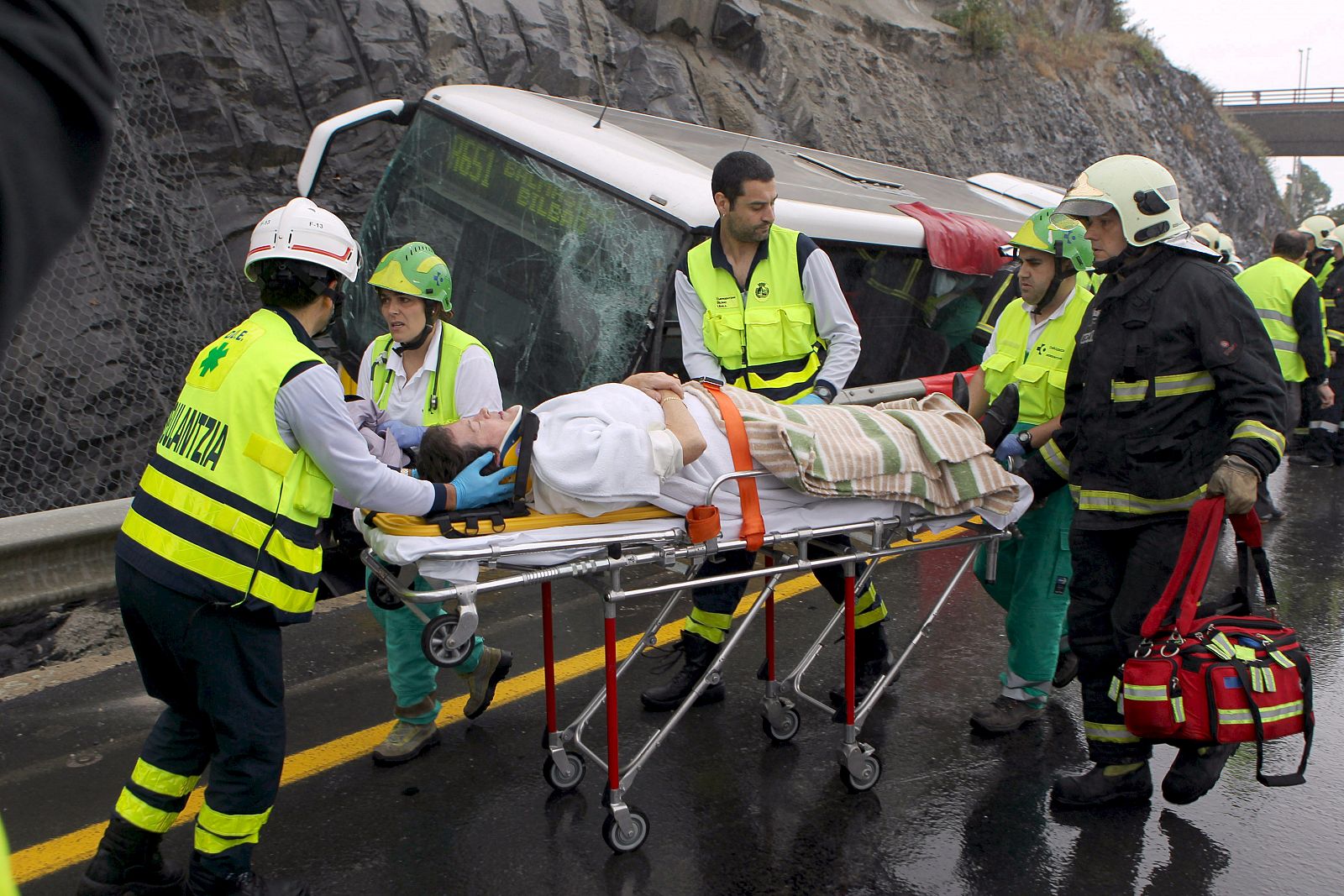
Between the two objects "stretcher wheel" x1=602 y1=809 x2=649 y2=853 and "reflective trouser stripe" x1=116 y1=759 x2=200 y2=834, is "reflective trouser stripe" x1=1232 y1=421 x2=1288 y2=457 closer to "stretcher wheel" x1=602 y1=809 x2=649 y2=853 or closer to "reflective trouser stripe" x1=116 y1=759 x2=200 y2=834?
"stretcher wheel" x1=602 y1=809 x2=649 y2=853

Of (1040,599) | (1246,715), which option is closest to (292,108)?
(1040,599)

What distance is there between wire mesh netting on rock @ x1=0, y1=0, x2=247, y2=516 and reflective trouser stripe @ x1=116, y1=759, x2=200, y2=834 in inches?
148

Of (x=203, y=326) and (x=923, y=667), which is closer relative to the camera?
(x=923, y=667)

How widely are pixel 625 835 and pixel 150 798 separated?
1.34m

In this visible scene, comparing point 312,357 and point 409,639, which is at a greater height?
point 312,357

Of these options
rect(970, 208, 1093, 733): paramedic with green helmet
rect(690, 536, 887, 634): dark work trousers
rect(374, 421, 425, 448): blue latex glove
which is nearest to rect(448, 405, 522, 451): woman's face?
rect(374, 421, 425, 448): blue latex glove

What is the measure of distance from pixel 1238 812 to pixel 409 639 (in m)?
2.90

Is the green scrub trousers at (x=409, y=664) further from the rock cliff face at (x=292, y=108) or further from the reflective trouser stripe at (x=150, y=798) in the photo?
the rock cliff face at (x=292, y=108)

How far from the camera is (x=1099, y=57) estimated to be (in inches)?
880

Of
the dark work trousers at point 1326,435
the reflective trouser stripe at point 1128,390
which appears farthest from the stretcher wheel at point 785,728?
the dark work trousers at point 1326,435

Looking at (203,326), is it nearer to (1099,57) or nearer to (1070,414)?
(1070,414)

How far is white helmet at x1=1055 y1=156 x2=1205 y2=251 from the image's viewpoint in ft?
12.1

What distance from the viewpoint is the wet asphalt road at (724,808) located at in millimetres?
3424

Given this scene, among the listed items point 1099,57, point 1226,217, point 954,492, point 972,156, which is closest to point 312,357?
point 954,492
